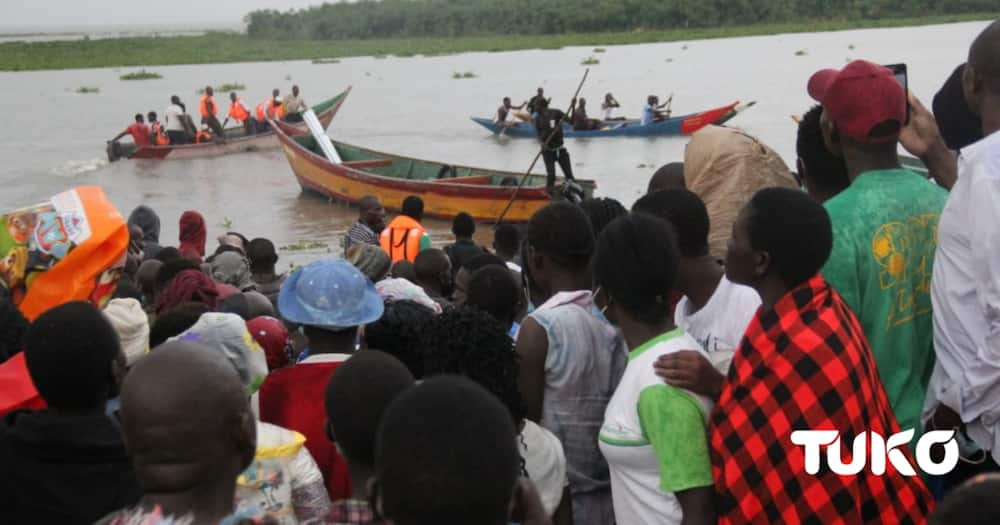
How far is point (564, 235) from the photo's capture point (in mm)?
3383

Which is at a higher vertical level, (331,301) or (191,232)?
(331,301)

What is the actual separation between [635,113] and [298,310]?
92.8 feet

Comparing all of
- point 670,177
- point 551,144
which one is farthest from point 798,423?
point 551,144

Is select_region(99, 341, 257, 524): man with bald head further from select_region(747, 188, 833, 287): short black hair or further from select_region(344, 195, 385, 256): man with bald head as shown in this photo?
select_region(344, 195, 385, 256): man with bald head

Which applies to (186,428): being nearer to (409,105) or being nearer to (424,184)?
(424,184)

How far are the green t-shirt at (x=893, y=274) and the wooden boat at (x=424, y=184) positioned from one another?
1028cm

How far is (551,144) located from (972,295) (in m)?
13.9

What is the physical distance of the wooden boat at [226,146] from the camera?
23763mm

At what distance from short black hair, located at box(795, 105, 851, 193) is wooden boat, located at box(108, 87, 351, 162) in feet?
62.5

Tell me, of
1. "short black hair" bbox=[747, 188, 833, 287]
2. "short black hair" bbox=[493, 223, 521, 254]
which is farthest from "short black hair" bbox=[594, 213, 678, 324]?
"short black hair" bbox=[493, 223, 521, 254]

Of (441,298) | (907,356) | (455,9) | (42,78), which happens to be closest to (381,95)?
(42,78)

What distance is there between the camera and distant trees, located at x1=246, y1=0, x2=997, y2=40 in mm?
66688

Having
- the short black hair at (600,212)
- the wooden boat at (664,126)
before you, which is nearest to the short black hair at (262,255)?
the short black hair at (600,212)

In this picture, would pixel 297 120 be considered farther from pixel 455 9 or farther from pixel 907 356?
pixel 455 9
